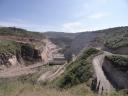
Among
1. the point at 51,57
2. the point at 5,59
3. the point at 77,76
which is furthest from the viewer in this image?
the point at 51,57

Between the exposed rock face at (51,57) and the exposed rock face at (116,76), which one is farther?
the exposed rock face at (51,57)

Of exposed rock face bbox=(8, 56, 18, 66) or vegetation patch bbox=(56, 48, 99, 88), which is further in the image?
exposed rock face bbox=(8, 56, 18, 66)

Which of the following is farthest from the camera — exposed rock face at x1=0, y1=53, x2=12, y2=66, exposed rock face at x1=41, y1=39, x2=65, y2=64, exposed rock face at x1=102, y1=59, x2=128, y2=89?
exposed rock face at x1=41, y1=39, x2=65, y2=64

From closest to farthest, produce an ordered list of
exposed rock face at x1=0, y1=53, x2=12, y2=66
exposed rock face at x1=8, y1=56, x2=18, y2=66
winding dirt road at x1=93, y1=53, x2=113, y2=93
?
winding dirt road at x1=93, y1=53, x2=113, y2=93
exposed rock face at x1=0, y1=53, x2=12, y2=66
exposed rock face at x1=8, y1=56, x2=18, y2=66

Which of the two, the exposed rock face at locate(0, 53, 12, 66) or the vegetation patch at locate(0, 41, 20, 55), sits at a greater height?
the vegetation patch at locate(0, 41, 20, 55)

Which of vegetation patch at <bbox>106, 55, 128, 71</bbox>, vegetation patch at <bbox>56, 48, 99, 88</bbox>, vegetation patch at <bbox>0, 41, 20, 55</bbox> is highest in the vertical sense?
vegetation patch at <bbox>106, 55, 128, 71</bbox>

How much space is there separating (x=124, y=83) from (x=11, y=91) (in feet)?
77.5

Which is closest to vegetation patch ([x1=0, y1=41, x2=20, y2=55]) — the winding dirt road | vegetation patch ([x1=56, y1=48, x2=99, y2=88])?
the winding dirt road

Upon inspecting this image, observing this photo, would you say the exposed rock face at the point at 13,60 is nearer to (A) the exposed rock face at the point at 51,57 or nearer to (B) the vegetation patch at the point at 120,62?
(A) the exposed rock face at the point at 51,57

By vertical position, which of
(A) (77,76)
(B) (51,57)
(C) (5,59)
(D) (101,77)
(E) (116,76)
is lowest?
(B) (51,57)

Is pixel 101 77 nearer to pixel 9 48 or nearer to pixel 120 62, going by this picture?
pixel 120 62

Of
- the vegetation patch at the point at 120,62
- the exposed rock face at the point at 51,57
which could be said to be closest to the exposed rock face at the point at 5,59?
the exposed rock face at the point at 51,57

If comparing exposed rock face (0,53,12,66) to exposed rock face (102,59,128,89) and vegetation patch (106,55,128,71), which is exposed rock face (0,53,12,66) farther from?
vegetation patch (106,55,128,71)

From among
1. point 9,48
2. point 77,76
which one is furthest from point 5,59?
point 77,76
